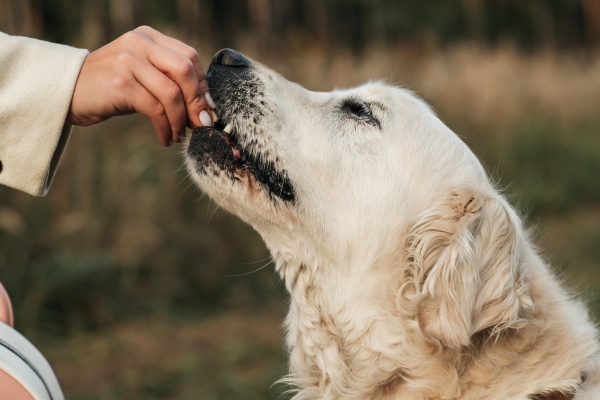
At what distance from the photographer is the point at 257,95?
2959 mm

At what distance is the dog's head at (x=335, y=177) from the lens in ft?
9.15

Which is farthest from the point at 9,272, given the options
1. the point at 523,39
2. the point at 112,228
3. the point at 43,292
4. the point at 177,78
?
the point at 523,39

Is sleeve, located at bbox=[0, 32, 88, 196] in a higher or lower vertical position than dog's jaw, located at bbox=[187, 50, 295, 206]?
higher

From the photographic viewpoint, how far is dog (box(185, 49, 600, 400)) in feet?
8.51

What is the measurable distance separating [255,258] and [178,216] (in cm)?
74

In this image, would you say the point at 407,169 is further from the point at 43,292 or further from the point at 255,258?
the point at 255,258

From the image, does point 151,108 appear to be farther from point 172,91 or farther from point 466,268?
point 466,268

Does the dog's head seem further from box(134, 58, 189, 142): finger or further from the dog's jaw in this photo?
box(134, 58, 189, 142): finger

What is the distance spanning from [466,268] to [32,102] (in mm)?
1378

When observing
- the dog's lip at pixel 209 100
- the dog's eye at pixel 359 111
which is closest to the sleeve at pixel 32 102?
the dog's lip at pixel 209 100

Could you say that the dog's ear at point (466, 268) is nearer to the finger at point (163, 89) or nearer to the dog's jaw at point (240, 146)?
the dog's jaw at point (240, 146)

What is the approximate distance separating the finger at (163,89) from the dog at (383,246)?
0.32 m

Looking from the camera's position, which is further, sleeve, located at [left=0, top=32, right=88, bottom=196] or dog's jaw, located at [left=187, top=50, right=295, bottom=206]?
dog's jaw, located at [left=187, top=50, right=295, bottom=206]

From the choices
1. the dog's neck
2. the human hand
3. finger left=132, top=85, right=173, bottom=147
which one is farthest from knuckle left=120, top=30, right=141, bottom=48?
the dog's neck
